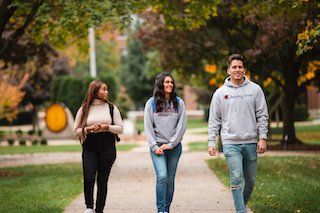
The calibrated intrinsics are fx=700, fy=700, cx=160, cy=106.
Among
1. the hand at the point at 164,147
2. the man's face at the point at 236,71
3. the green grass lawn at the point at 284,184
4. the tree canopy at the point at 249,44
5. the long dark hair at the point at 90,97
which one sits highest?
the tree canopy at the point at 249,44

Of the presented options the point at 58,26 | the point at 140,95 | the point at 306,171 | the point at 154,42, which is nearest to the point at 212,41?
the point at 154,42

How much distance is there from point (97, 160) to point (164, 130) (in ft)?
3.41

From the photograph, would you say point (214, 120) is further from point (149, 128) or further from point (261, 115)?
point (149, 128)

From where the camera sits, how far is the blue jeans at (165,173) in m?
8.62

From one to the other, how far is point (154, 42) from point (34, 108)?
24.7 meters

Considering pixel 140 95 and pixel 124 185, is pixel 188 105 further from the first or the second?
pixel 124 185

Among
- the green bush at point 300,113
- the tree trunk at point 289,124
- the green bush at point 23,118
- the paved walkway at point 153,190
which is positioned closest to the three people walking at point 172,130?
the paved walkway at point 153,190

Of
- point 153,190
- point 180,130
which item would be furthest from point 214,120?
point 153,190

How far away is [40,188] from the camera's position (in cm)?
1324

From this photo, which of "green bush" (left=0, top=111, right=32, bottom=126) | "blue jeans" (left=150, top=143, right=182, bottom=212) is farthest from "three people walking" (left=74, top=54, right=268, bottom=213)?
"green bush" (left=0, top=111, right=32, bottom=126)

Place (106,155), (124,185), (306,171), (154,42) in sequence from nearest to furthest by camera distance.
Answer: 1. (106,155)
2. (124,185)
3. (306,171)
4. (154,42)

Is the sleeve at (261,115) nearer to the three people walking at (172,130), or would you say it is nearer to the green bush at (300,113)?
the three people walking at (172,130)

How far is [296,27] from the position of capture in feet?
67.6

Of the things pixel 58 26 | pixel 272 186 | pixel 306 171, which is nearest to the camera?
pixel 272 186
